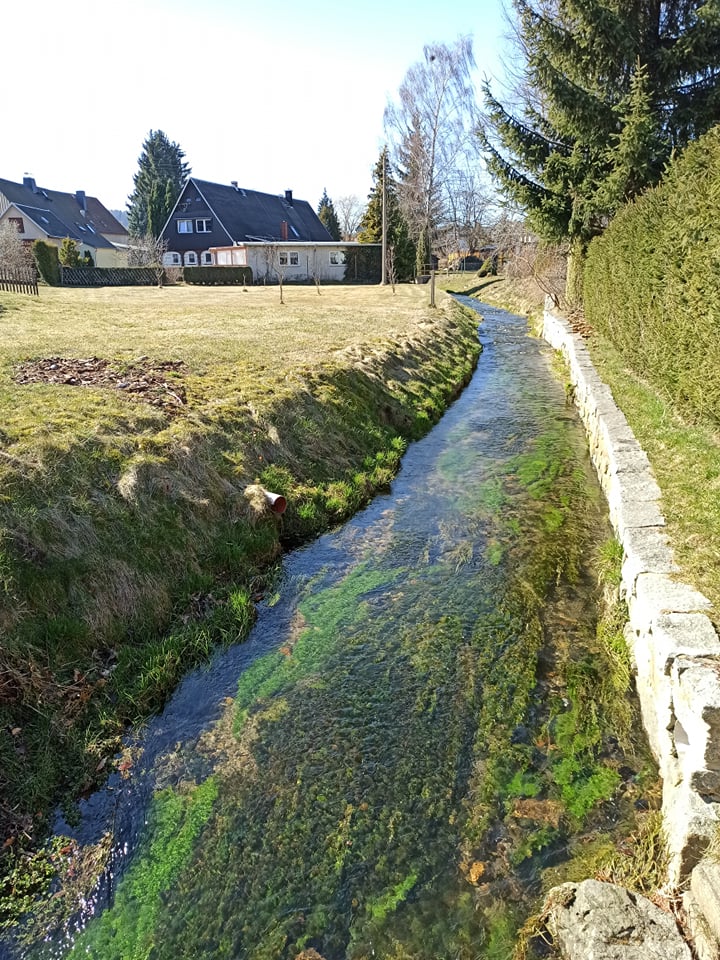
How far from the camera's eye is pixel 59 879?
3.53 m

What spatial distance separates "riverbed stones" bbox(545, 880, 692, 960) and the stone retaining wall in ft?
1.06

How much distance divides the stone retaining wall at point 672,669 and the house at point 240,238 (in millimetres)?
38834

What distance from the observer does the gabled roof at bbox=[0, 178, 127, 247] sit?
164 feet

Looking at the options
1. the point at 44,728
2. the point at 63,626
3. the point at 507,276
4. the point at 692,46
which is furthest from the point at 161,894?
the point at 507,276

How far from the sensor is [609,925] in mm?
2949

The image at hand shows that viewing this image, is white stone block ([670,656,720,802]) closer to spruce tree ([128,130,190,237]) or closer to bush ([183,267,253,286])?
bush ([183,267,253,286])

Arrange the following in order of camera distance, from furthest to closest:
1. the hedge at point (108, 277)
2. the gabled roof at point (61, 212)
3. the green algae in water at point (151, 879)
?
the gabled roof at point (61, 212) → the hedge at point (108, 277) → the green algae in water at point (151, 879)

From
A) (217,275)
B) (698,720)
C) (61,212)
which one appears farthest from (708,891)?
(61,212)

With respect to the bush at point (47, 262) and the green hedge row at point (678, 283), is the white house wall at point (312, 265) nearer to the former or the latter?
the bush at point (47, 262)

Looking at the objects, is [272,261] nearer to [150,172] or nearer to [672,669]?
[150,172]

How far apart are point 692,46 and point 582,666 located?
17.1m

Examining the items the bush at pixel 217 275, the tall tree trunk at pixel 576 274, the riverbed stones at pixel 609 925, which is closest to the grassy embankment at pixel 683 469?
the riverbed stones at pixel 609 925

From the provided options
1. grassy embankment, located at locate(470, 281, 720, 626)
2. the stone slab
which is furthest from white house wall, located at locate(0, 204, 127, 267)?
the stone slab

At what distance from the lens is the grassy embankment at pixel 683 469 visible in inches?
187
